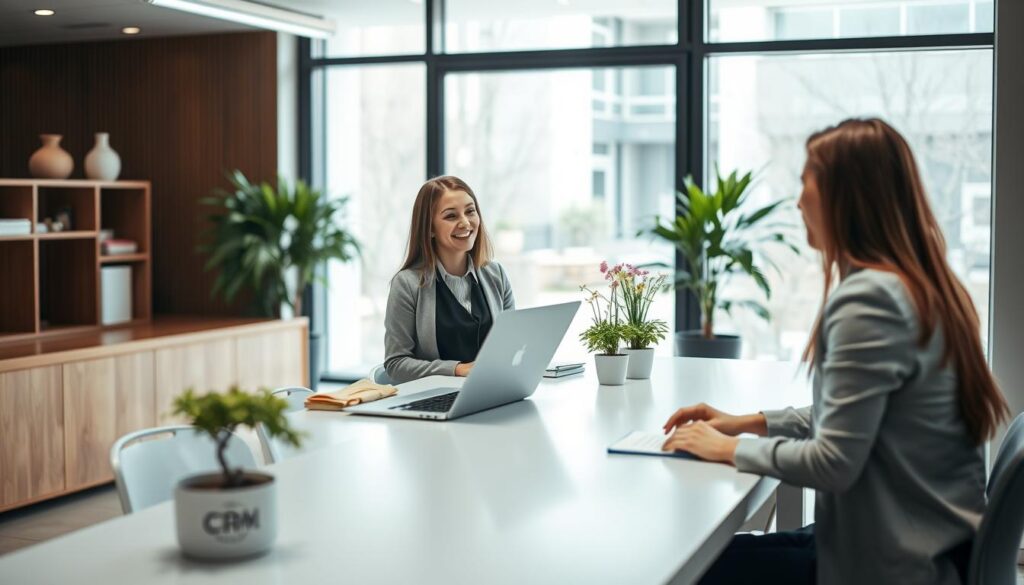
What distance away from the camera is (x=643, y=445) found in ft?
6.95

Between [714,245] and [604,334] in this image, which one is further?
[714,245]

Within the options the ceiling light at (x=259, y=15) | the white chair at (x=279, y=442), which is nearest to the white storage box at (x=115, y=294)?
the ceiling light at (x=259, y=15)

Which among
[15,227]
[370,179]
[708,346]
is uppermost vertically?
[370,179]

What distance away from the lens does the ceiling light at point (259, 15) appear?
5.27m

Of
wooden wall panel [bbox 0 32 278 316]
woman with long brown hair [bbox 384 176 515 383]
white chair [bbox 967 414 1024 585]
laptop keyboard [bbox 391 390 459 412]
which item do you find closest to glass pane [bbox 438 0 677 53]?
wooden wall panel [bbox 0 32 278 316]

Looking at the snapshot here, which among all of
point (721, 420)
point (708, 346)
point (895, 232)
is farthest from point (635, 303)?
point (708, 346)

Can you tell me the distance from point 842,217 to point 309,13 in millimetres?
4771

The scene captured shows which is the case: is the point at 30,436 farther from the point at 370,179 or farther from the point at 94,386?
the point at 370,179

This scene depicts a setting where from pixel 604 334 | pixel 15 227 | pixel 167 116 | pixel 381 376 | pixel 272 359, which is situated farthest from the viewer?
pixel 167 116

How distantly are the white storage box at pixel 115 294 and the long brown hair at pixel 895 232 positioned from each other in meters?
4.70

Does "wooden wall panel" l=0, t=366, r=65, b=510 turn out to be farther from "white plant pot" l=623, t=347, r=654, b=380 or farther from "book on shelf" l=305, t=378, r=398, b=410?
"white plant pot" l=623, t=347, r=654, b=380

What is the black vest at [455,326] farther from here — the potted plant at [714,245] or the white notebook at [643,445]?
the potted plant at [714,245]

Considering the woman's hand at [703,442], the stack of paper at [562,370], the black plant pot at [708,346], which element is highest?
the stack of paper at [562,370]

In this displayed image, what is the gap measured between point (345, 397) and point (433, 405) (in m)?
0.21
